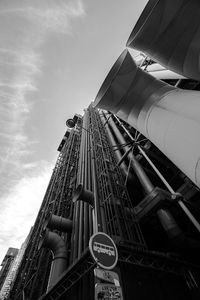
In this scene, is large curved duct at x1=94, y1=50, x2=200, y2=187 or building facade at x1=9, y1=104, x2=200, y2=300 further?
building facade at x1=9, y1=104, x2=200, y2=300

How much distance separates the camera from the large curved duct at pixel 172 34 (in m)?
4.83

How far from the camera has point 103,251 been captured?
12.1 ft

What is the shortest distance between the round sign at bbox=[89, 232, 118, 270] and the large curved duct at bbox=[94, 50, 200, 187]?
2.37m

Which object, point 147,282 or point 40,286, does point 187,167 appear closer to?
point 147,282

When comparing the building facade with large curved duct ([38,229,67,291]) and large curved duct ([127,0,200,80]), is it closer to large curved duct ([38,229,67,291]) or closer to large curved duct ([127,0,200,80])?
large curved duct ([38,229,67,291])

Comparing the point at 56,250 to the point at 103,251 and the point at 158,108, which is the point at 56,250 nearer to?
the point at 103,251

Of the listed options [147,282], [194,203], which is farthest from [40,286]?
[194,203]

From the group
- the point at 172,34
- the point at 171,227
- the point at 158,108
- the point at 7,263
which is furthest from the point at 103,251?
the point at 7,263

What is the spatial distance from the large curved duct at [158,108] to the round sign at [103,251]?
2372 millimetres

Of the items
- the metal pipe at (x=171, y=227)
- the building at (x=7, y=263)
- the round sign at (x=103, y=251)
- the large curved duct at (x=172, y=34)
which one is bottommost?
the round sign at (x=103, y=251)

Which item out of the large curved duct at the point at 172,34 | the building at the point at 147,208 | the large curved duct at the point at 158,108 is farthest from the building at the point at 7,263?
the large curved duct at the point at 172,34

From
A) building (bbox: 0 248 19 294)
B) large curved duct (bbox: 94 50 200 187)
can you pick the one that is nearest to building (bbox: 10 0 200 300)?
large curved duct (bbox: 94 50 200 187)

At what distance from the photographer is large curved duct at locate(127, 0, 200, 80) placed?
483 cm

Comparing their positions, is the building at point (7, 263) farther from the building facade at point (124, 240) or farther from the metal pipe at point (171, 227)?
the metal pipe at point (171, 227)
